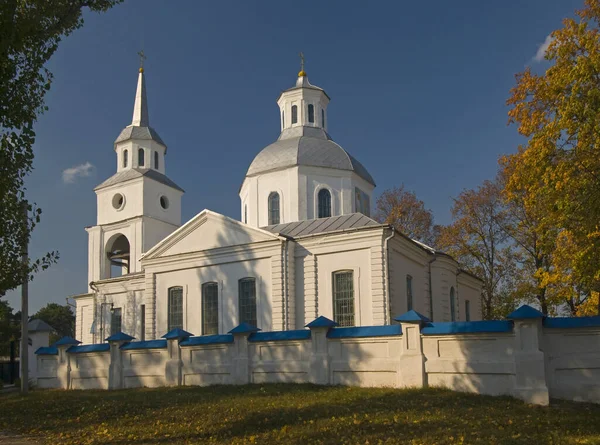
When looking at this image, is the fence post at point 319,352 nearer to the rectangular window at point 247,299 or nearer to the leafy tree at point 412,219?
the rectangular window at point 247,299

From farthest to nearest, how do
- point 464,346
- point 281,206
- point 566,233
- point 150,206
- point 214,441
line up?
point 150,206, point 281,206, point 566,233, point 464,346, point 214,441

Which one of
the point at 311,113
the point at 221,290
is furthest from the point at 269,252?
the point at 311,113

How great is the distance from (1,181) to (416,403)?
845cm

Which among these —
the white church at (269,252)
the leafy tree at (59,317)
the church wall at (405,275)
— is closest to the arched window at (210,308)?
the white church at (269,252)

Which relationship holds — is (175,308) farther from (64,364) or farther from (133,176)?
(133,176)

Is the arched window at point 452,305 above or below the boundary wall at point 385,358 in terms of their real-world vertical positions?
above

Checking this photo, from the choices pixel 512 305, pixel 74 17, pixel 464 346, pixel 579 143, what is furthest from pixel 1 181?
pixel 512 305

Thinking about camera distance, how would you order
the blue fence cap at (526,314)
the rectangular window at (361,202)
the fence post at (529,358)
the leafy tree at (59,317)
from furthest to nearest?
the leafy tree at (59,317), the rectangular window at (361,202), the blue fence cap at (526,314), the fence post at (529,358)

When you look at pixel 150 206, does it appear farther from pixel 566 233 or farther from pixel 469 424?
pixel 469 424

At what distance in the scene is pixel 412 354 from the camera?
13.6 meters

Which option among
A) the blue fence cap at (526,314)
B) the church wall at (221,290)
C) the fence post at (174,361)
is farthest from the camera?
the church wall at (221,290)

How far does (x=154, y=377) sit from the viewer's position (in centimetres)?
1788

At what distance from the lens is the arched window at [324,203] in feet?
87.1

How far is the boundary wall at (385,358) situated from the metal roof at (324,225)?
689 cm
